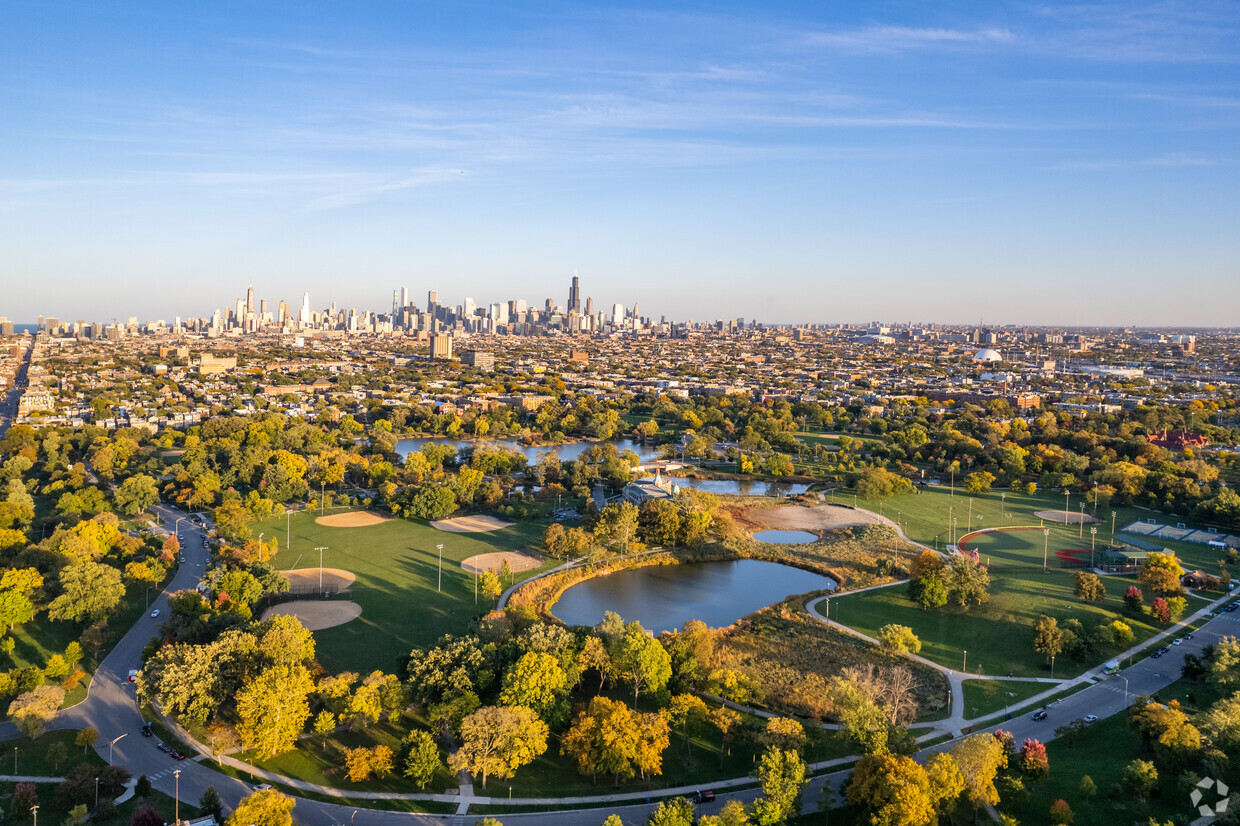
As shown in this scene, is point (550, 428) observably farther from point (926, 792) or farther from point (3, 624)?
point (926, 792)

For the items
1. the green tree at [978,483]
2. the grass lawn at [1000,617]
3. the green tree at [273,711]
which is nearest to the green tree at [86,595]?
the green tree at [273,711]

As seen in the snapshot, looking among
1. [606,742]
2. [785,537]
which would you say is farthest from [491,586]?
[785,537]

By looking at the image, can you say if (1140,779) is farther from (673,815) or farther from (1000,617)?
(1000,617)

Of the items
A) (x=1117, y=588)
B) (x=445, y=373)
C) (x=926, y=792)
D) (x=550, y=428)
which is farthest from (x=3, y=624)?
(x=445, y=373)

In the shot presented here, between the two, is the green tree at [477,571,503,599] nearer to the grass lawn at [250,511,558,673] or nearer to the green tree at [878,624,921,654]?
the grass lawn at [250,511,558,673]

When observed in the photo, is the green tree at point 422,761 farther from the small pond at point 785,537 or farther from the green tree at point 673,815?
the small pond at point 785,537
